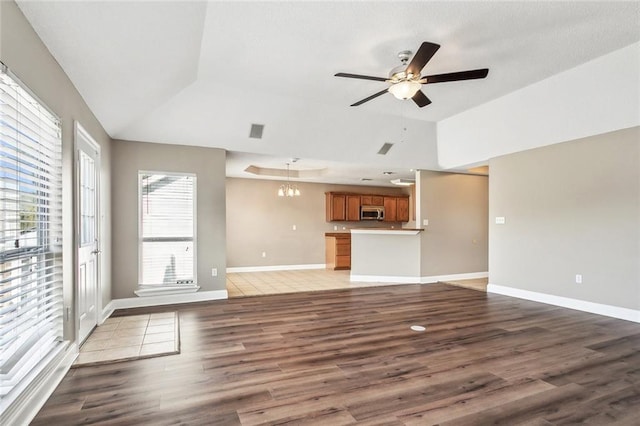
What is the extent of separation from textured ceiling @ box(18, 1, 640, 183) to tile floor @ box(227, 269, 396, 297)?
2558mm

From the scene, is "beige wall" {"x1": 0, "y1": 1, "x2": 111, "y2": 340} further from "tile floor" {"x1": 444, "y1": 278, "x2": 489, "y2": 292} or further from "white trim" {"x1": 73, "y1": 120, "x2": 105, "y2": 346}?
"tile floor" {"x1": 444, "y1": 278, "x2": 489, "y2": 292}

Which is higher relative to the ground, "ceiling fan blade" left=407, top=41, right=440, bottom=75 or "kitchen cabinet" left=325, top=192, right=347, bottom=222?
"ceiling fan blade" left=407, top=41, right=440, bottom=75

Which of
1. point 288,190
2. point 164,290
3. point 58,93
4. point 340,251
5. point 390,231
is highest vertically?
point 58,93

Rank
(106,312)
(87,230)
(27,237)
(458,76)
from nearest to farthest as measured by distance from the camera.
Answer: (27,237) < (458,76) < (87,230) < (106,312)

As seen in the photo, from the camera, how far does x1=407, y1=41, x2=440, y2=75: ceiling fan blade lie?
8.46ft

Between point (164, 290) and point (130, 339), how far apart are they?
162cm

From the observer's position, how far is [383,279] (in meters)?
6.84

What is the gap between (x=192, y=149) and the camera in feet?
17.2

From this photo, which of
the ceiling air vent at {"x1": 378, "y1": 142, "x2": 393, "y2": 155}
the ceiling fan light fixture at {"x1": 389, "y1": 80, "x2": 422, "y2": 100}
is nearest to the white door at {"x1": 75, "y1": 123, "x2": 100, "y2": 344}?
the ceiling fan light fixture at {"x1": 389, "y1": 80, "x2": 422, "y2": 100}

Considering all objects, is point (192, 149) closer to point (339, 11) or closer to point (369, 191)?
point (339, 11)

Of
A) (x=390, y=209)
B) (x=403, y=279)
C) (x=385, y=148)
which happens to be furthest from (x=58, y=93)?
(x=390, y=209)

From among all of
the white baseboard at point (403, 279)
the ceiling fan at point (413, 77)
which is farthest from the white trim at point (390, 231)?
the ceiling fan at point (413, 77)

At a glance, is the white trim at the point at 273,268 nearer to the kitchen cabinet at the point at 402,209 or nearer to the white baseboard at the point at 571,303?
the kitchen cabinet at the point at 402,209

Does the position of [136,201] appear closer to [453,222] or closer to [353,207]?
[353,207]
